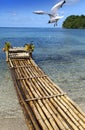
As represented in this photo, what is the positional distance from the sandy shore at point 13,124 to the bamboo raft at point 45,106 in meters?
0.77

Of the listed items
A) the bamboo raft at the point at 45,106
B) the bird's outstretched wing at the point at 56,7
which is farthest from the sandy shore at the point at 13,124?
the bird's outstretched wing at the point at 56,7

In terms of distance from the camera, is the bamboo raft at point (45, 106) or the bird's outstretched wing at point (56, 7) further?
the bamboo raft at point (45, 106)

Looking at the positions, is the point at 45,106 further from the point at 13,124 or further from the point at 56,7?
the point at 56,7

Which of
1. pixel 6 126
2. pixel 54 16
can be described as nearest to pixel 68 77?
pixel 6 126

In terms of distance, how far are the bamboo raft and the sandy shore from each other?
77 cm

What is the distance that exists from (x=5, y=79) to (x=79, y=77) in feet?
24.3

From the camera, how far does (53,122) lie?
13219 millimetres

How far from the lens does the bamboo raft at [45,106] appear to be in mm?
13125

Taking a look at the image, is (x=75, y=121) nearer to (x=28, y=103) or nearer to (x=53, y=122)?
(x=53, y=122)

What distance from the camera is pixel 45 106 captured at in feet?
50.7

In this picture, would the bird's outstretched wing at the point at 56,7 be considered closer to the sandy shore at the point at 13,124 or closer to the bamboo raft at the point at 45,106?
the bamboo raft at the point at 45,106

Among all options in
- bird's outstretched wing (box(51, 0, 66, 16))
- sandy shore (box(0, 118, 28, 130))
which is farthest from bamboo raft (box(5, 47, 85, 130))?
bird's outstretched wing (box(51, 0, 66, 16))

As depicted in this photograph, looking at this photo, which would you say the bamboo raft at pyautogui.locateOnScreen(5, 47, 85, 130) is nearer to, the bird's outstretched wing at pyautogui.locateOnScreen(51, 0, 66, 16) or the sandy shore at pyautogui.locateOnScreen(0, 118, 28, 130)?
the sandy shore at pyautogui.locateOnScreen(0, 118, 28, 130)

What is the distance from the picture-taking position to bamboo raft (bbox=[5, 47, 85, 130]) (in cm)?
1312
